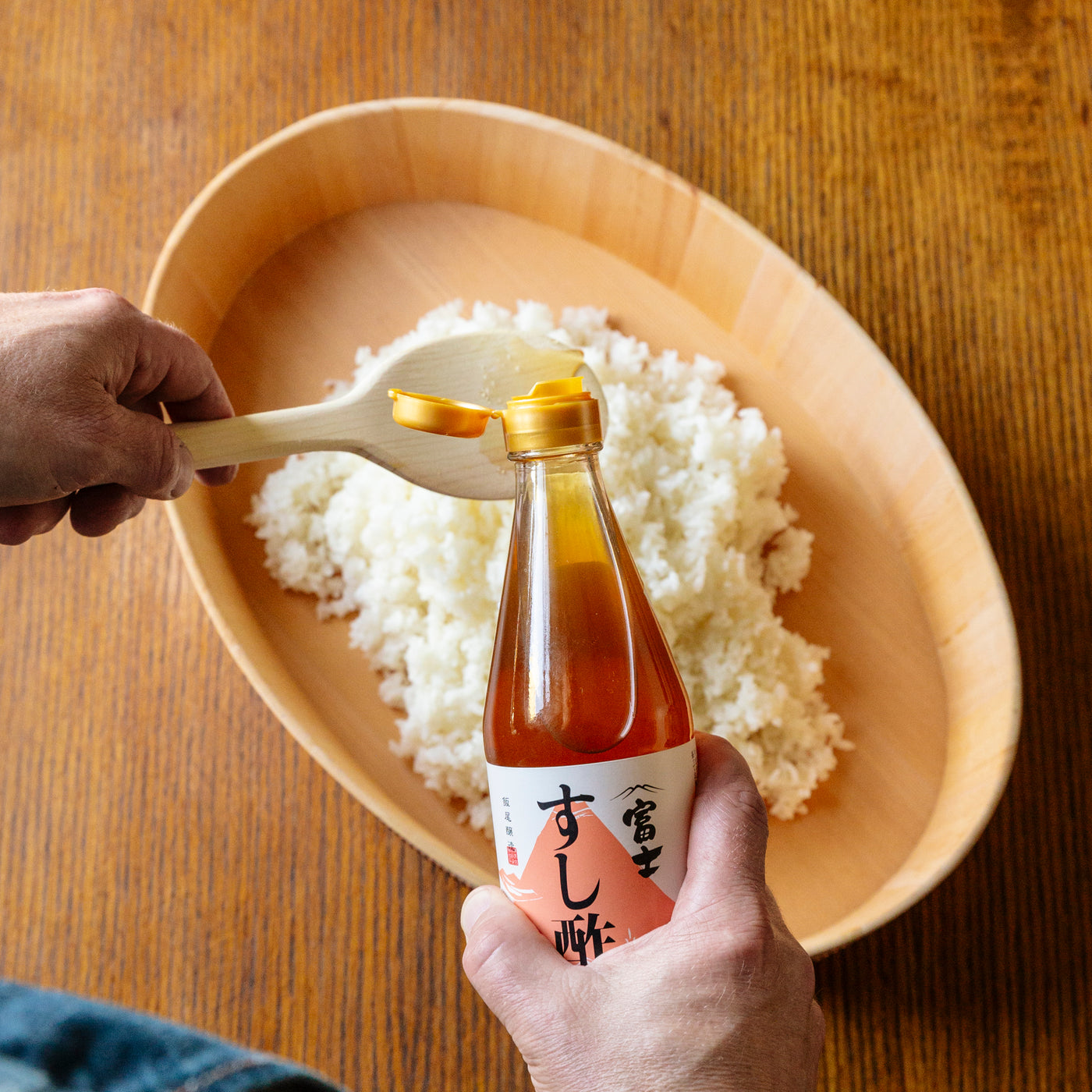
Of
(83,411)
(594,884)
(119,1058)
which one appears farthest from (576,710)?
(83,411)

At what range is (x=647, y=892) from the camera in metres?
0.56

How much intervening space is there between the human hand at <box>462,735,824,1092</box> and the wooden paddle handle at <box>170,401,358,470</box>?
0.47 m

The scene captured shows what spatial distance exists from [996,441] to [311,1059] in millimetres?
1198

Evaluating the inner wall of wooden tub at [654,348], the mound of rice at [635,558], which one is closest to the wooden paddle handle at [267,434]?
the mound of rice at [635,558]

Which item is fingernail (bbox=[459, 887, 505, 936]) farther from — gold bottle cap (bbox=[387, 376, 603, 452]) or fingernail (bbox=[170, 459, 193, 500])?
fingernail (bbox=[170, 459, 193, 500])

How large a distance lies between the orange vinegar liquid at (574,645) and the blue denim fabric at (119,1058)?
27 centimetres

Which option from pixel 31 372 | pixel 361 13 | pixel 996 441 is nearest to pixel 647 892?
pixel 31 372

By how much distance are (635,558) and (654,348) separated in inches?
13.5

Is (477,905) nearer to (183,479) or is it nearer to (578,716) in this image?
(578,716)

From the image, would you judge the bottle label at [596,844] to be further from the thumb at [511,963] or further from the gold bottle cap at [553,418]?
the gold bottle cap at [553,418]

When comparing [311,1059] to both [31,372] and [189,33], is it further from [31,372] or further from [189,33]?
[189,33]

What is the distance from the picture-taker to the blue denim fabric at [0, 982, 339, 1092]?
0.35 meters

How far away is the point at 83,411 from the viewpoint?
648 millimetres

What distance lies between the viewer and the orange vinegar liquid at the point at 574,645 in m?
0.60
